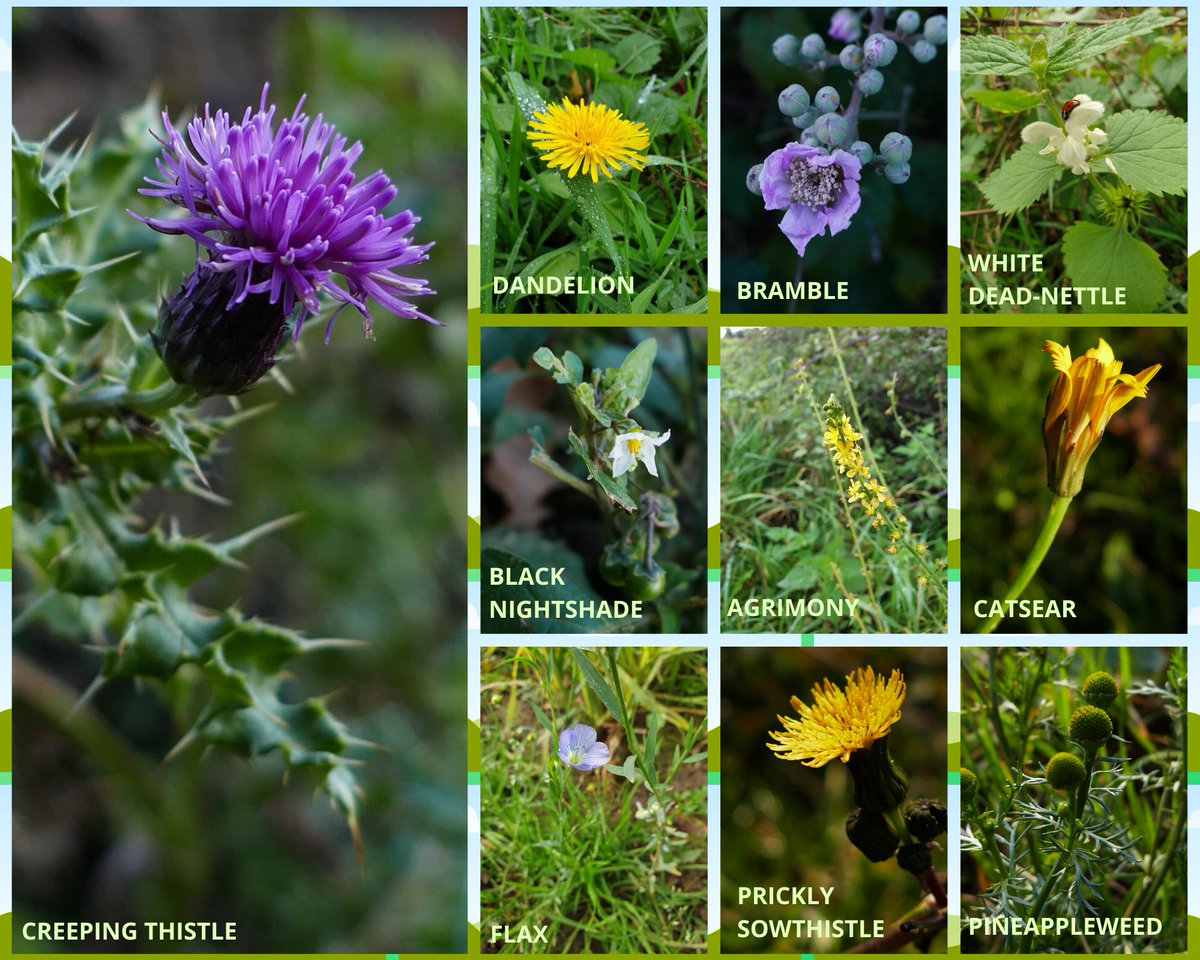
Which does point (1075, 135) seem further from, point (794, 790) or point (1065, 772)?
point (794, 790)

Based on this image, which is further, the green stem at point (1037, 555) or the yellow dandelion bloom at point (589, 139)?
the green stem at point (1037, 555)

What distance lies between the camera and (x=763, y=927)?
8.51ft

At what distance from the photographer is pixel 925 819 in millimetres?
2502

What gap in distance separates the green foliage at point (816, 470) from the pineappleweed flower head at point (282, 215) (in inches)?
32.6

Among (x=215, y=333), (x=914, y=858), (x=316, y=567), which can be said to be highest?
(x=215, y=333)

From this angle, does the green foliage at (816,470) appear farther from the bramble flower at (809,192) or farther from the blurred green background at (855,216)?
the bramble flower at (809,192)

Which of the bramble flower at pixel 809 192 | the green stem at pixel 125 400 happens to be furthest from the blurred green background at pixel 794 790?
the green stem at pixel 125 400

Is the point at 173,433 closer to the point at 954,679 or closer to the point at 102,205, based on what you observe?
the point at 102,205

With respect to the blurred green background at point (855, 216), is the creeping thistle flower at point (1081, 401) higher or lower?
lower

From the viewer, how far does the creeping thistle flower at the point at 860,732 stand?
8.02 ft

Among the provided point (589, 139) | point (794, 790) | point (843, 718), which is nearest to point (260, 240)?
point (589, 139)

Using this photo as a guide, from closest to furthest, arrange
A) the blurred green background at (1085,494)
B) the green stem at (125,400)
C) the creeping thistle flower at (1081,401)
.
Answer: the green stem at (125,400), the creeping thistle flower at (1081,401), the blurred green background at (1085,494)

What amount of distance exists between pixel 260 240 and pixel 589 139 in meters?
0.79

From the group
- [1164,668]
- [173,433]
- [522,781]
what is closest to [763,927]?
[522,781]
